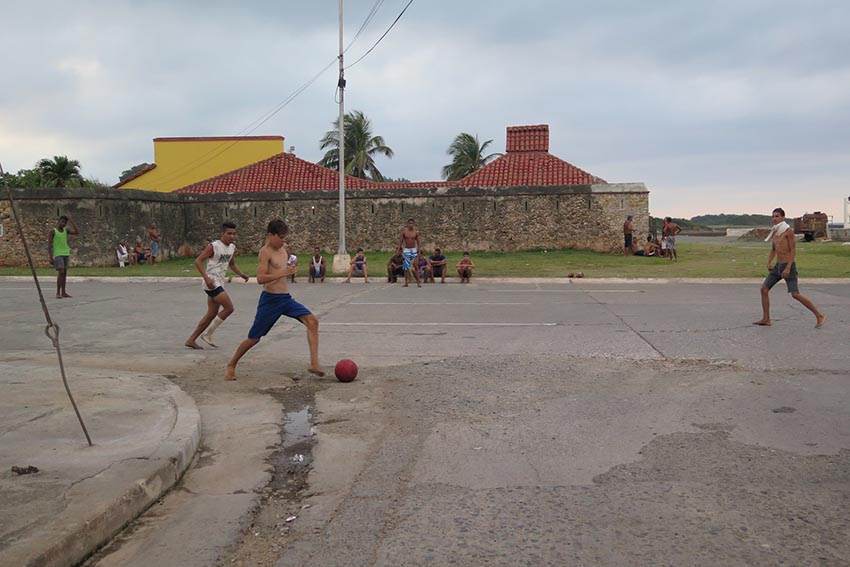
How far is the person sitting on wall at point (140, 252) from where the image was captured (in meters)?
29.2

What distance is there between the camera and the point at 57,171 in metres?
56.8

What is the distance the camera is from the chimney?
37.3 meters

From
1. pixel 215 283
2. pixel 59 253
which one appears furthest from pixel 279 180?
pixel 215 283

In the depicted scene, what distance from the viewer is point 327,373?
27.1 feet

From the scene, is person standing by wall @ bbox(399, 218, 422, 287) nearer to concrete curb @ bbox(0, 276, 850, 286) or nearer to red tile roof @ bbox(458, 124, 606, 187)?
concrete curb @ bbox(0, 276, 850, 286)

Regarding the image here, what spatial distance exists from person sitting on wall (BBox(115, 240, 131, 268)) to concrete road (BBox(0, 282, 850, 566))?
1649cm

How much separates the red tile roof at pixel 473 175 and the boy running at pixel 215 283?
77.2 ft

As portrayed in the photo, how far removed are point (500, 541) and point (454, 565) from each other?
36 cm

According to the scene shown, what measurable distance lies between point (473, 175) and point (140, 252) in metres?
15.3

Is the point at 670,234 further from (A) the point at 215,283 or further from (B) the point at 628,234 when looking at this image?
(A) the point at 215,283

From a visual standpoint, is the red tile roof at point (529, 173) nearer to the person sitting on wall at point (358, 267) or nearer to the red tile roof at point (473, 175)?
the red tile roof at point (473, 175)

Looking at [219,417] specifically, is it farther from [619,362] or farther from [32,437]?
[619,362]

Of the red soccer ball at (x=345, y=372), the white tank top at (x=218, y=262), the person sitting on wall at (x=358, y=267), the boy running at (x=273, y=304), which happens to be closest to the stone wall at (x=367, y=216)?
the person sitting on wall at (x=358, y=267)

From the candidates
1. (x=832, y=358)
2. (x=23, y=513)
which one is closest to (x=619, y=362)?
(x=832, y=358)
